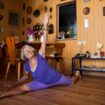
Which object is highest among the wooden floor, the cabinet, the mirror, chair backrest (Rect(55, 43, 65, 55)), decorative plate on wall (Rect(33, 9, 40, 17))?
decorative plate on wall (Rect(33, 9, 40, 17))

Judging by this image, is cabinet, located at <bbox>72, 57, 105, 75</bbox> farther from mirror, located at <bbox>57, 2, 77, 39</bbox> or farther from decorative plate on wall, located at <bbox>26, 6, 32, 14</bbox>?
decorative plate on wall, located at <bbox>26, 6, 32, 14</bbox>

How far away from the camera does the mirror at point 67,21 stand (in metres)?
5.25

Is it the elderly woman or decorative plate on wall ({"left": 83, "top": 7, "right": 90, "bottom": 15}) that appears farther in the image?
decorative plate on wall ({"left": 83, "top": 7, "right": 90, "bottom": 15})

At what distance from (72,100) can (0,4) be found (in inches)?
180

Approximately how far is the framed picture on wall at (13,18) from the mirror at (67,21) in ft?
5.41

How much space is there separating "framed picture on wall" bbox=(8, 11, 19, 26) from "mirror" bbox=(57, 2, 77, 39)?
5.41 feet

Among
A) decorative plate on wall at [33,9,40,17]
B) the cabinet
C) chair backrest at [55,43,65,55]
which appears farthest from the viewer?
decorative plate on wall at [33,9,40,17]

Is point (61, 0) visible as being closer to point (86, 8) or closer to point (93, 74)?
point (86, 8)

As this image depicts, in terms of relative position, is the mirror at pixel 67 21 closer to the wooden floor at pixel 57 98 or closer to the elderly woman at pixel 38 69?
the elderly woman at pixel 38 69

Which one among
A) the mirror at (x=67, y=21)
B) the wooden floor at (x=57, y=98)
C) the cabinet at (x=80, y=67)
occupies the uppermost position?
the mirror at (x=67, y=21)

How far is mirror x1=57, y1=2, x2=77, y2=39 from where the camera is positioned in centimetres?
525

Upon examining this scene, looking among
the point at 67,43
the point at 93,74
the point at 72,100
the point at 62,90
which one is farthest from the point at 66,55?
the point at 72,100

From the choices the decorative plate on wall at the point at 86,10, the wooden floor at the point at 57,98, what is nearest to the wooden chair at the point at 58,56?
the decorative plate on wall at the point at 86,10

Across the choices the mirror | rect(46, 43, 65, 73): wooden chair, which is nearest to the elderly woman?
rect(46, 43, 65, 73): wooden chair
